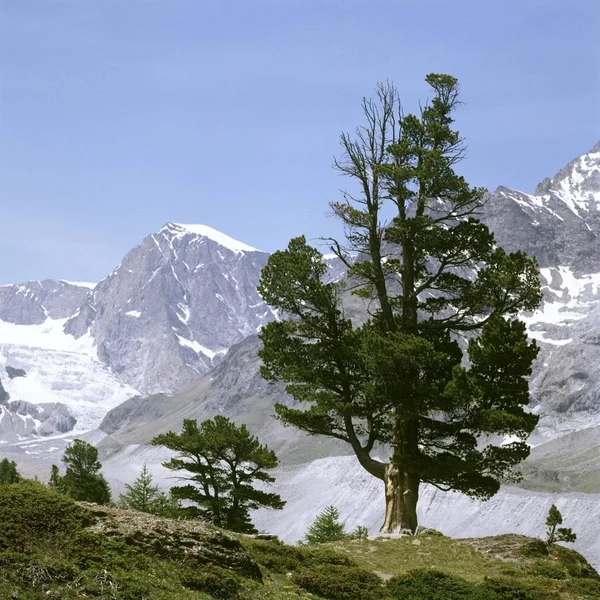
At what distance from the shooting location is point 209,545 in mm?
18797

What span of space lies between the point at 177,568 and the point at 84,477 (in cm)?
6170

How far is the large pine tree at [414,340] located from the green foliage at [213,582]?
1505 centimetres

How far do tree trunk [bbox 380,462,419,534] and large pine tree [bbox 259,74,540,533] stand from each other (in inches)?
2.2

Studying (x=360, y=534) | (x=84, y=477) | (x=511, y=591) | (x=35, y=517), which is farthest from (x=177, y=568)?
(x=84, y=477)

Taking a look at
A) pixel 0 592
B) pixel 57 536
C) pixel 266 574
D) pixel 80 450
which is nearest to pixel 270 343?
pixel 266 574

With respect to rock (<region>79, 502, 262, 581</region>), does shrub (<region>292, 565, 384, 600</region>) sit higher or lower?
lower

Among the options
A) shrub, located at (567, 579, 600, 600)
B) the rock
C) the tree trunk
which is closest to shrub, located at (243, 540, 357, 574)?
the rock

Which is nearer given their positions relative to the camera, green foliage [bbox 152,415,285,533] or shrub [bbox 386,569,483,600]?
shrub [bbox 386,569,483,600]

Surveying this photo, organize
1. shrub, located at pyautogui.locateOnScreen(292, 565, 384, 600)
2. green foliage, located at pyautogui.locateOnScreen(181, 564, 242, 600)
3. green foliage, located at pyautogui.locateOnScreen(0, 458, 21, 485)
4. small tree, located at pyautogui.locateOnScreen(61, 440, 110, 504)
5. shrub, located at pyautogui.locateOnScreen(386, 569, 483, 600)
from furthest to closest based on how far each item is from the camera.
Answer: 1. small tree, located at pyautogui.locateOnScreen(61, 440, 110, 504)
2. green foliage, located at pyautogui.locateOnScreen(0, 458, 21, 485)
3. shrub, located at pyautogui.locateOnScreen(292, 565, 384, 600)
4. shrub, located at pyautogui.locateOnScreen(386, 569, 483, 600)
5. green foliage, located at pyautogui.locateOnScreen(181, 564, 242, 600)

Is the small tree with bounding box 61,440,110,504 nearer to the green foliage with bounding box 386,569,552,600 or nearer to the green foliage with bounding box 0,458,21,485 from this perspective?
the green foliage with bounding box 0,458,21,485

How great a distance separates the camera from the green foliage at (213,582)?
1703 centimetres

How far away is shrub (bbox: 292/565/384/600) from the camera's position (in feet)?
67.1

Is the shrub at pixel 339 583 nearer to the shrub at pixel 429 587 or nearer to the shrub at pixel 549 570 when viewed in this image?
the shrub at pixel 429 587

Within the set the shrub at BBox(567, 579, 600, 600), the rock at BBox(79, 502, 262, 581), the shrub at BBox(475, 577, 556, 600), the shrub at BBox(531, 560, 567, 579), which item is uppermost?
the rock at BBox(79, 502, 262, 581)
